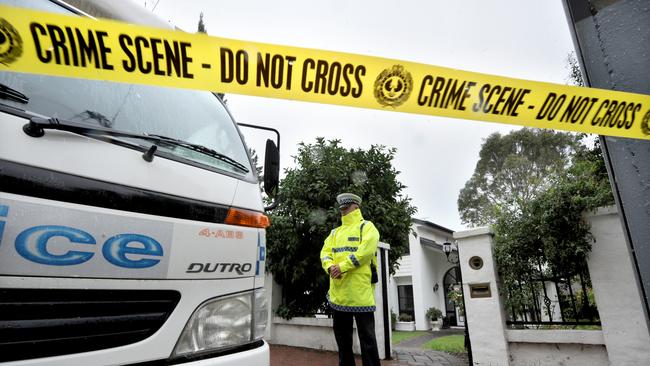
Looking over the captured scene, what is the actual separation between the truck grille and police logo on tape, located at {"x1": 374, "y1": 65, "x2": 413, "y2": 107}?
1102 millimetres

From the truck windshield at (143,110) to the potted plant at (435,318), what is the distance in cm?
1523

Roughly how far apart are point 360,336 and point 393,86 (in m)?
2.72

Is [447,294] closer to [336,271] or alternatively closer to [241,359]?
[336,271]

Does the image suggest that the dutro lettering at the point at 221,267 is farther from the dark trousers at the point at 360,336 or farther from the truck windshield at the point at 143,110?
the dark trousers at the point at 360,336

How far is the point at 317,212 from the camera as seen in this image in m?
6.28

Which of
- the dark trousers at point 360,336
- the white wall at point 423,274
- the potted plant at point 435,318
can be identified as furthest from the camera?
the white wall at point 423,274

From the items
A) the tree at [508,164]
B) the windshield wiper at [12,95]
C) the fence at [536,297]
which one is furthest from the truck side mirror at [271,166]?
the tree at [508,164]

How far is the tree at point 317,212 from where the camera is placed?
630cm

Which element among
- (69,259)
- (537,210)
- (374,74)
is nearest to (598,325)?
(537,210)

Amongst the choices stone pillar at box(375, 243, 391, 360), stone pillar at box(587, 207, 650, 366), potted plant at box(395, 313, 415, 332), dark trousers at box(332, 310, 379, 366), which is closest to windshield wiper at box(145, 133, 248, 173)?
dark trousers at box(332, 310, 379, 366)

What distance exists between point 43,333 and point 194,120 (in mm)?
1221

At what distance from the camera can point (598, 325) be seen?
3.65 metres

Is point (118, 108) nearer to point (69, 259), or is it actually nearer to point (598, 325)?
point (69, 259)

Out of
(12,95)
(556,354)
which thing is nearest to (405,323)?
(556,354)
